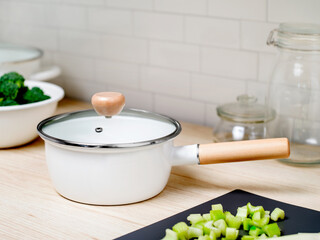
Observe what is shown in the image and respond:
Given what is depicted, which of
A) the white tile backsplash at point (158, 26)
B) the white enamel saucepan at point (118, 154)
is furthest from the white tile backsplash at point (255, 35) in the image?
the white enamel saucepan at point (118, 154)

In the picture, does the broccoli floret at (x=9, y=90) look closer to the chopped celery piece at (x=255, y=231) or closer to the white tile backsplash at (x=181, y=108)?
the white tile backsplash at (x=181, y=108)

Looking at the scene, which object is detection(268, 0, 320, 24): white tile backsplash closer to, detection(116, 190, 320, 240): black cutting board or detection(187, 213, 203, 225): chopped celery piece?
detection(116, 190, 320, 240): black cutting board

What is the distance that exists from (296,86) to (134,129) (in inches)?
17.0

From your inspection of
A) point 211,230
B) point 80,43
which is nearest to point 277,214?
point 211,230

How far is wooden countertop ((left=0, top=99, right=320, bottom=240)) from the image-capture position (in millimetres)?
1061

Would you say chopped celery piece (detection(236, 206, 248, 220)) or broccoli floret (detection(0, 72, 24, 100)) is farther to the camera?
broccoli floret (detection(0, 72, 24, 100))

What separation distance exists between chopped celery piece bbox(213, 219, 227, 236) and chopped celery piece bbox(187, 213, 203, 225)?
36 mm

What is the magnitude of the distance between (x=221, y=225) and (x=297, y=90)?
0.53 meters

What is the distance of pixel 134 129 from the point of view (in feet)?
4.06

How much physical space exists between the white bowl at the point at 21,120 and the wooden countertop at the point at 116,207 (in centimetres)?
4

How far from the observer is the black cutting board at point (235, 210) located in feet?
3.32

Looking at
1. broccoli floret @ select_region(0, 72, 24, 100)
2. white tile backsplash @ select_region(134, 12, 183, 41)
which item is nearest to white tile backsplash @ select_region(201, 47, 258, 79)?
white tile backsplash @ select_region(134, 12, 183, 41)

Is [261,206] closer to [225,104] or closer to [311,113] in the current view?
[311,113]

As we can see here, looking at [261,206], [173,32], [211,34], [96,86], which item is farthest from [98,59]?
[261,206]
